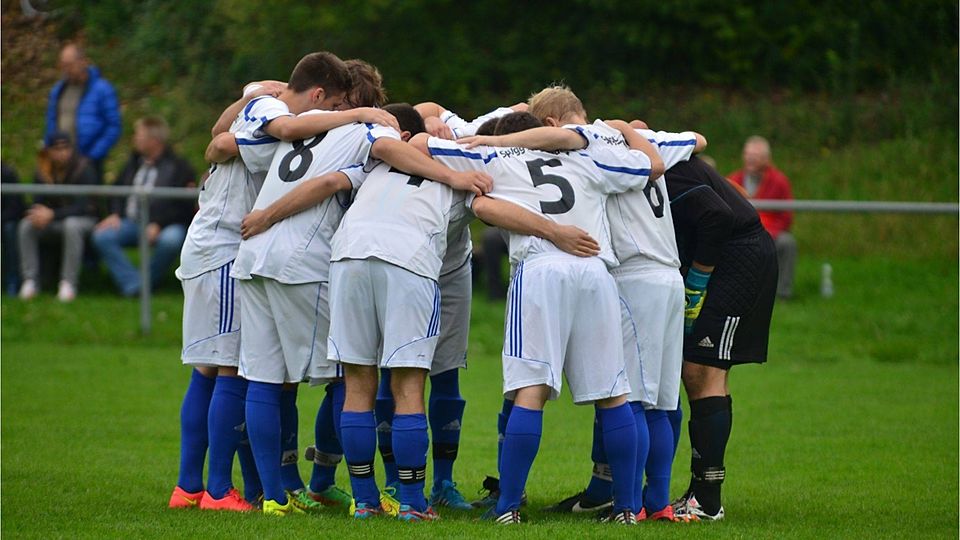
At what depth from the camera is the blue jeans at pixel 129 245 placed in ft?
44.0

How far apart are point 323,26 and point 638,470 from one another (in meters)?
16.5

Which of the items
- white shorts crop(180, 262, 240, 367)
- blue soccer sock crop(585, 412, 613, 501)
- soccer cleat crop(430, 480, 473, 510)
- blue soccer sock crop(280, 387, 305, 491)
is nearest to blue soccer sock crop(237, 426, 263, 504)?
blue soccer sock crop(280, 387, 305, 491)

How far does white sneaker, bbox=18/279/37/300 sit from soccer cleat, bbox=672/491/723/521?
28.7ft

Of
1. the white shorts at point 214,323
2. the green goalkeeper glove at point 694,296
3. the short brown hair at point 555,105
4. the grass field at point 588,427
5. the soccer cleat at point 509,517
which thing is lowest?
the grass field at point 588,427

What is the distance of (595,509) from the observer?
22.3 ft

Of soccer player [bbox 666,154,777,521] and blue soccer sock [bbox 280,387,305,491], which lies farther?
blue soccer sock [bbox 280,387,305,491]

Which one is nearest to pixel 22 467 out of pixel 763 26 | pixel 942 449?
pixel 942 449

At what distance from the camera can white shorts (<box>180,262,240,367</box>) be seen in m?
6.57

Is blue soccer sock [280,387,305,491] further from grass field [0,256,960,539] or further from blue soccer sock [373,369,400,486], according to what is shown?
grass field [0,256,960,539]

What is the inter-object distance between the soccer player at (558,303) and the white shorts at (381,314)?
386mm

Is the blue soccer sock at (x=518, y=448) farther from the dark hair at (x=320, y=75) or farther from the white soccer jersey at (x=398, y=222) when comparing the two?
the dark hair at (x=320, y=75)

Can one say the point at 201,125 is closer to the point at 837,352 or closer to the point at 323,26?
the point at 323,26

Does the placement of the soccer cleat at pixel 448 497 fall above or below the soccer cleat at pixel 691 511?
below

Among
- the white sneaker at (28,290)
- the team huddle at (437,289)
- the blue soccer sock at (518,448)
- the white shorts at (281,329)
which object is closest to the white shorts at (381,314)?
the team huddle at (437,289)
